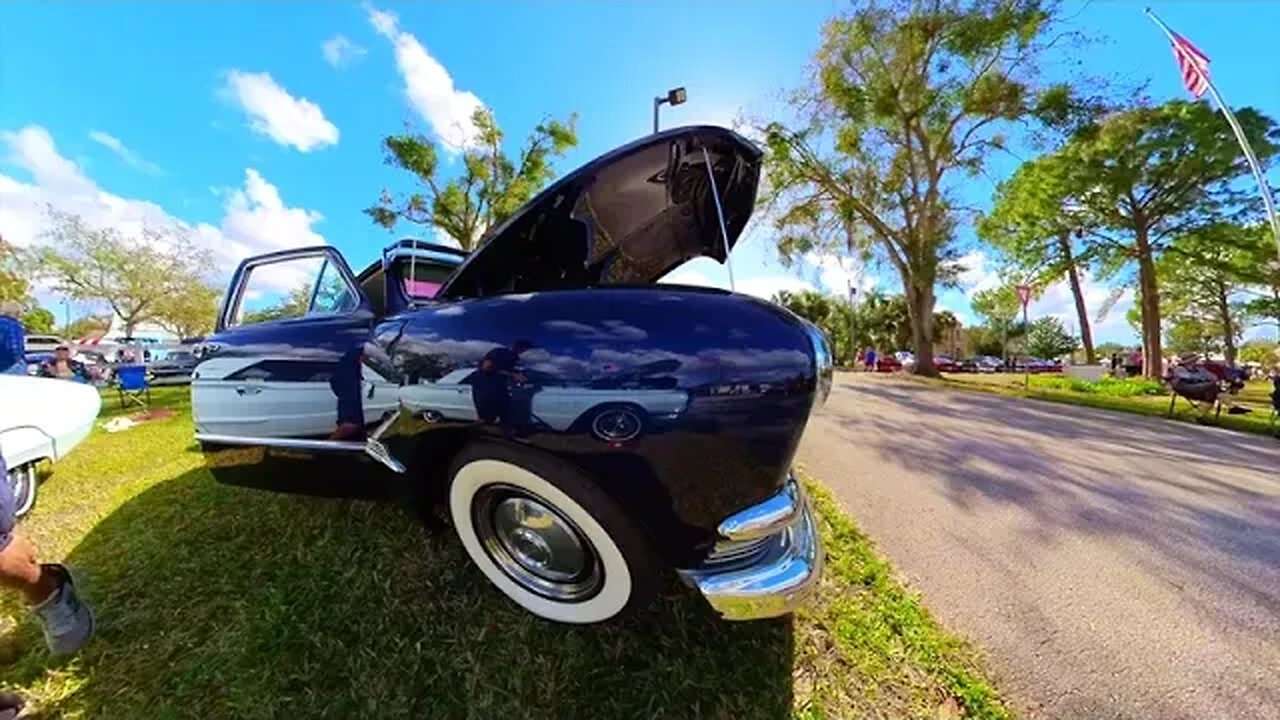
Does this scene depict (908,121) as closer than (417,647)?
No

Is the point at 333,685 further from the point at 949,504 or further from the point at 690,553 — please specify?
the point at 949,504

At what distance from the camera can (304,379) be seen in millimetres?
2102

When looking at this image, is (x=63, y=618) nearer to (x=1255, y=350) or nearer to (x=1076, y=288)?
(x=1076, y=288)

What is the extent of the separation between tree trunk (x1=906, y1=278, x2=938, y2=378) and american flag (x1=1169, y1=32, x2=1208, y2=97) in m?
7.44

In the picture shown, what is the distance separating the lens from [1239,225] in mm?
14906

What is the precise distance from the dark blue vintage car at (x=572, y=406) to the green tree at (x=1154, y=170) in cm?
1852

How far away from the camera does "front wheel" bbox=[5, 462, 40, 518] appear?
2896 mm

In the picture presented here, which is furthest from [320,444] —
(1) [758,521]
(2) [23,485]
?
(2) [23,485]

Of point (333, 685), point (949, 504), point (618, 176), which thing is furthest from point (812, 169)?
point (333, 685)

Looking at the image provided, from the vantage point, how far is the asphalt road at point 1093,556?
1720 mm

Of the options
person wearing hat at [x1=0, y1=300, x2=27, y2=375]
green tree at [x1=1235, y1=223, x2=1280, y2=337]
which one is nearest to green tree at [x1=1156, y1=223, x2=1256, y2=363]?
green tree at [x1=1235, y1=223, x2=1280, y2=337]

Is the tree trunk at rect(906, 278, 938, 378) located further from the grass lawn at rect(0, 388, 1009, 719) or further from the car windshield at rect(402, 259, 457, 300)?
the car windshield at rect(402, 259, 457, 300)

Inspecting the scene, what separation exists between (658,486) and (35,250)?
40308 millimetres

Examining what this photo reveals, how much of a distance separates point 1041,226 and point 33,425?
896 inches
